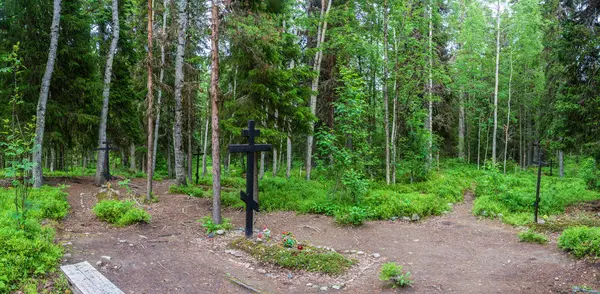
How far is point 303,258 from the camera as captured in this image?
6.18 metres

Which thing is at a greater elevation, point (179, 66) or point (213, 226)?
point (179, 66)

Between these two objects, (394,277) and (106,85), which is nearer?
(394,277)

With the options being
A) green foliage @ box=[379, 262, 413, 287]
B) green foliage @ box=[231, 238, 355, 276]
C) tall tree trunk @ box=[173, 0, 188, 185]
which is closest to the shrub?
green foliage @ box=[231, 238, 355, 276]

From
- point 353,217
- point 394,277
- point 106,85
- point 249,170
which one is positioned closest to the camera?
point 394,277

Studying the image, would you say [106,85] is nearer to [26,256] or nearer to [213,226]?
[213,226]

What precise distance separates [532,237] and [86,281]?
878 cm

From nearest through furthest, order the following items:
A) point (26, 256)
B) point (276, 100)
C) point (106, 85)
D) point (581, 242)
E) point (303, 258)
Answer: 1. point (26, 256)
2. point (303, 258)
3. point (581, 242)
4. point (276, 100)
5. point (106, 85)

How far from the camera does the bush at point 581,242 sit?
239 inches

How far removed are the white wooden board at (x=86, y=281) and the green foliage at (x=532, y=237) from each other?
825 cm

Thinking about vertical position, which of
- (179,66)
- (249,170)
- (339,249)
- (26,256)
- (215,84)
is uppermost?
(179,66)

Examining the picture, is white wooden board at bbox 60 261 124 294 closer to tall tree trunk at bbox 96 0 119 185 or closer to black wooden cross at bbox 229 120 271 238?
black wooden cross at bbox 229 120 271 238

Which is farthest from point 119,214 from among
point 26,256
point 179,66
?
point 179,66

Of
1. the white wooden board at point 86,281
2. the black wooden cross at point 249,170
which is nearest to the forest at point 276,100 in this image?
the white wooden board at point 86,281

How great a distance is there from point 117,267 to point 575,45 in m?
14.3
